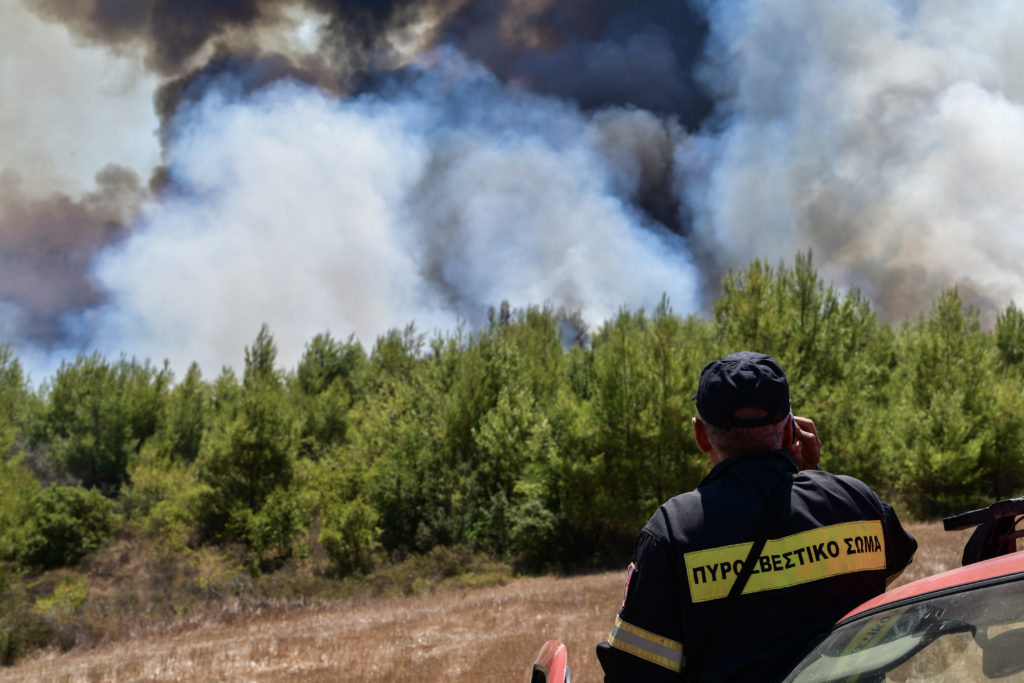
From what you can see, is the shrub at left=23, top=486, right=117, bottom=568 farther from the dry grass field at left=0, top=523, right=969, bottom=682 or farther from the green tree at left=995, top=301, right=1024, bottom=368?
the green tree at left=995, top=301, right=1024, bottom=368

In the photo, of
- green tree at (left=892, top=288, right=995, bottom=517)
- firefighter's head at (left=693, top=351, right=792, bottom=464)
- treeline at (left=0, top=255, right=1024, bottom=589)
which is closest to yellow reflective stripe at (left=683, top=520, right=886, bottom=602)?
firefighter's head at (left=693, top=351, right=792, bottom=464)

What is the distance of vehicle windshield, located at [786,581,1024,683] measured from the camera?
1541 millimetres

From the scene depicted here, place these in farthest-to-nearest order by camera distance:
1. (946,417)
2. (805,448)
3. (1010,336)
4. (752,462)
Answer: (1010,336) → (946,417) → (805,448) → (752,462)

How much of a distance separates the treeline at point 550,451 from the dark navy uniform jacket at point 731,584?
22585mm

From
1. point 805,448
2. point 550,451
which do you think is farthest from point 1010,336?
point 805,448

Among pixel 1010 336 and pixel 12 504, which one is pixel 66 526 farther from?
pixel 1010 336

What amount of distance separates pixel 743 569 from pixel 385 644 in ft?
35.7

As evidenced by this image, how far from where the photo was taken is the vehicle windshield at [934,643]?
5.06 ft

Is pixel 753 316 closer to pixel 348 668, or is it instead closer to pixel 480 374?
pixel 480 374

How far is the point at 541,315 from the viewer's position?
4634 cm

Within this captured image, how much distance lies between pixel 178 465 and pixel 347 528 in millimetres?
19708

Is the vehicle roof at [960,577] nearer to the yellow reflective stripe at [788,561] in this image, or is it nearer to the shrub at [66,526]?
the yellow reflective stripe at [788,561]

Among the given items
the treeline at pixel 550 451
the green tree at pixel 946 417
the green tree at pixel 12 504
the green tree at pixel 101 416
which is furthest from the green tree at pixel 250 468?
the green tree at pixel 946 417

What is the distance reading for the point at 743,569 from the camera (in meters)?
1.87
